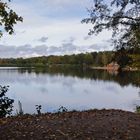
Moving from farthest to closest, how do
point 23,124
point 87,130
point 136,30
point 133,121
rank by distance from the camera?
point 136,30 < point 133,121 < point 23,124 < point 87,130

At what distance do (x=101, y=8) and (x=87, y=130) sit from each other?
38.4 feet

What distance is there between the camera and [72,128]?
1370 cm

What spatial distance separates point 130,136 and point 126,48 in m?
12.4

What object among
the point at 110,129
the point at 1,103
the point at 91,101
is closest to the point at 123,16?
the point at 1,103

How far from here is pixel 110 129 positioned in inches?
545

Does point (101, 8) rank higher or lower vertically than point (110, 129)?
higher

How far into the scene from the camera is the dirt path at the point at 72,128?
12.5 m

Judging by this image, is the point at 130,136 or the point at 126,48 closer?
the point at 130,136

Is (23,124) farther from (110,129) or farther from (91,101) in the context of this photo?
(91,101)

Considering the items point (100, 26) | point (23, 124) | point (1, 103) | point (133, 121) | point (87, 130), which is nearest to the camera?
point (87, 130)

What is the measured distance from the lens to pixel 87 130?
1345 centimetres

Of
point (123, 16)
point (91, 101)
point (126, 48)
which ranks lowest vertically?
point (91, 101)

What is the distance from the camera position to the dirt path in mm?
12470

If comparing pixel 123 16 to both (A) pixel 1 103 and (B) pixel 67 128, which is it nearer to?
(A) pixel 1 103
